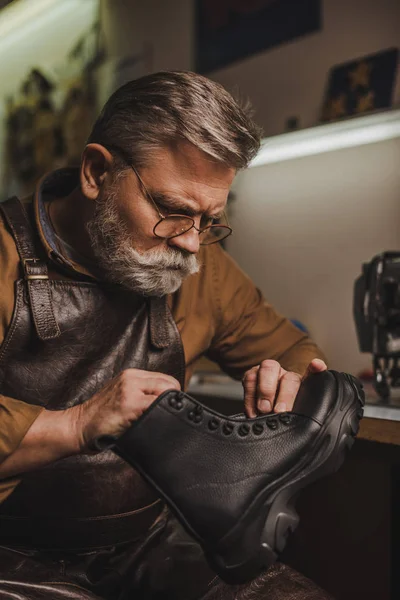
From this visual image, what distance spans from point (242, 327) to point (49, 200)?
22.8 inches

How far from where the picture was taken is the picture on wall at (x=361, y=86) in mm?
2094

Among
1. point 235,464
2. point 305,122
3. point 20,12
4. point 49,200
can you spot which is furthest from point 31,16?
point 235,464

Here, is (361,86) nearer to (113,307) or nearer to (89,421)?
(113,307)

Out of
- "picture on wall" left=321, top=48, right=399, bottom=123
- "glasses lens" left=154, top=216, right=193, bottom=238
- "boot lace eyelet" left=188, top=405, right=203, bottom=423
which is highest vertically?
→ "picture on wall" left=321, top=48, right=399, bottom=123

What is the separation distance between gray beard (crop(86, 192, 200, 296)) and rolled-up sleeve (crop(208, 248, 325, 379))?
0.98ft

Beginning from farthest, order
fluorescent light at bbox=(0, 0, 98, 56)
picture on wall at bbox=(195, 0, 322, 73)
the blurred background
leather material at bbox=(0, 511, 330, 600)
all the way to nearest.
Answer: fluorescent light at bbox=(0, 0, 98, 56) → picture on wall at bbox=(195, 0, 322, 73) → the blurred background → leather material at bbox=(0, 511, 330, 600)

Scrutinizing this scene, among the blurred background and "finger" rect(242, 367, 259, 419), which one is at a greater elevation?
the blurred background

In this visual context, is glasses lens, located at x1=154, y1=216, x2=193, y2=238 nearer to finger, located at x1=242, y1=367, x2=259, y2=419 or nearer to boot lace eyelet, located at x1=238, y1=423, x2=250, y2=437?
finger, located at x1=242, y1=367, x2=259, y2=419

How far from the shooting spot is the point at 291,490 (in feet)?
3.25

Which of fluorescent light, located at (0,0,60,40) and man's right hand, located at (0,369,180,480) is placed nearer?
man's right hand, located at (0,369,180,480)

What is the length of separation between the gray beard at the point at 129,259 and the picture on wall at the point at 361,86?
3.25ft

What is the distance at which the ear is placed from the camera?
1404mm

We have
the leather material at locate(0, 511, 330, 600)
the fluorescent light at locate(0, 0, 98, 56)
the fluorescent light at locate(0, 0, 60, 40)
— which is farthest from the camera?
the fluorescent light at locate(0, 0, 60, 40)

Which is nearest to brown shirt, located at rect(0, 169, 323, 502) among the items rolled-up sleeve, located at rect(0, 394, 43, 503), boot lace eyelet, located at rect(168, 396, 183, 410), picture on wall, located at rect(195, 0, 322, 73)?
rolled-up sleeve, located at rect(0, 394, 43, 503)
